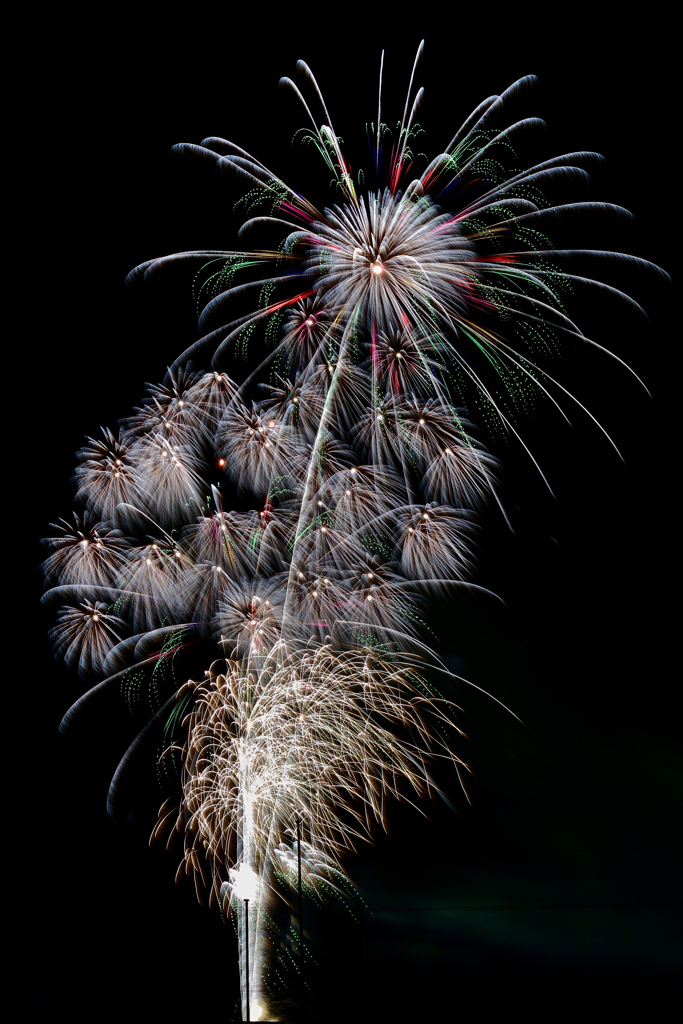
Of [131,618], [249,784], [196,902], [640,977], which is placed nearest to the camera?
[131,618]

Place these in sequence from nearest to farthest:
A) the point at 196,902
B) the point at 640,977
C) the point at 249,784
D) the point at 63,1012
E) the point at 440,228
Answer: the point at 440,228
the point at 249,784
the point at 640,977
the point at 63,1012
the point at 196,902

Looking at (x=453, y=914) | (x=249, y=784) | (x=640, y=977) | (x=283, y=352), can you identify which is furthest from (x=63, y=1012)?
(x=283, y=352)

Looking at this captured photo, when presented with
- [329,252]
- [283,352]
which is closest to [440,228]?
[329,252]

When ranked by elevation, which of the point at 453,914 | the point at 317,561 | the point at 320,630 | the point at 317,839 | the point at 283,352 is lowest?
the point at 453,914

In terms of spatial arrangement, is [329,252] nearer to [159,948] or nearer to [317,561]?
[317,561]

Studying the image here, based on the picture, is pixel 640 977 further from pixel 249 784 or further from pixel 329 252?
pixel 329 252

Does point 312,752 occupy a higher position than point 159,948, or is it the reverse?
point 312,752

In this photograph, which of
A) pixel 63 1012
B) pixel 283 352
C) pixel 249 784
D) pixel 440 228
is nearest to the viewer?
pixel 440 228

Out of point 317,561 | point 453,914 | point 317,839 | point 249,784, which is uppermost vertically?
point 317,561

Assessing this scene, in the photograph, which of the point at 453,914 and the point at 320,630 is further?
the point at 453,914

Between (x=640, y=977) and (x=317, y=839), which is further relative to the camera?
(x=640, y=977)
